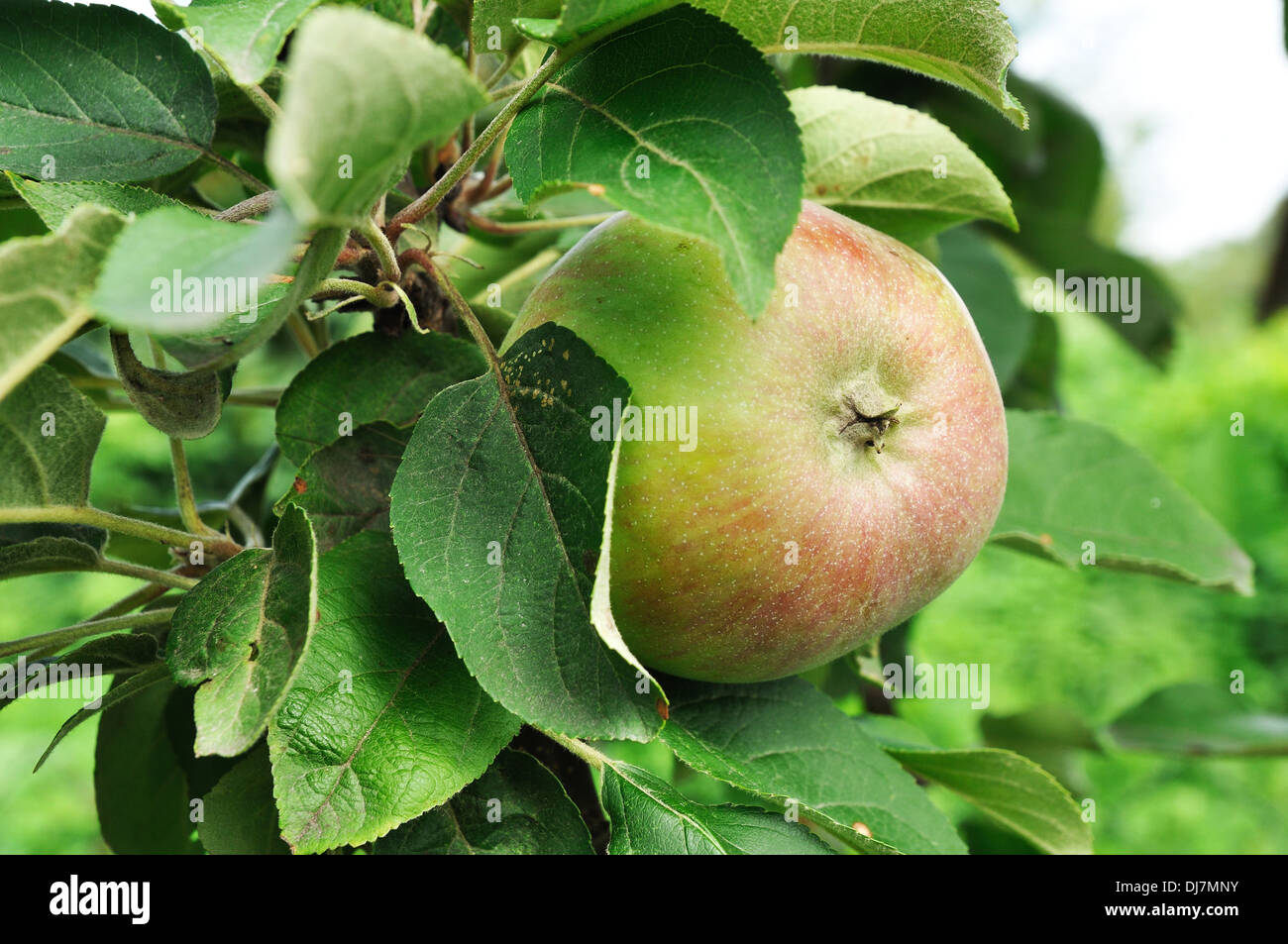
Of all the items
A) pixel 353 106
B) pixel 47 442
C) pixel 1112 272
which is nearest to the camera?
pixel 353 106

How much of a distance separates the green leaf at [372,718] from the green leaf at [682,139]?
197mm

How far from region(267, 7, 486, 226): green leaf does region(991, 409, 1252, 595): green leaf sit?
23.4 inches

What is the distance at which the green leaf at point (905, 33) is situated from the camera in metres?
0.43

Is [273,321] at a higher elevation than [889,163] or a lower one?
lower

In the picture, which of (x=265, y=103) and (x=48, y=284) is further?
(x=265, y=103)

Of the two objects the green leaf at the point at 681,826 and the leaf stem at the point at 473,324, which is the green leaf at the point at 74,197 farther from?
the green leaf at the point at 681,826

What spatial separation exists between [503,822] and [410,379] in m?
0.23

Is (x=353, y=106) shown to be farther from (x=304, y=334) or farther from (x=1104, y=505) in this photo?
(x=1104, y=505)

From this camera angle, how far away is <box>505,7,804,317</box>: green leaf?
0.37 m

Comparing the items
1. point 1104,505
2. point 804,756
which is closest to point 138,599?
point 804,756

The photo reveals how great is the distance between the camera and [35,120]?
48cm

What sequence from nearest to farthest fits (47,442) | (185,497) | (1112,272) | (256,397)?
(47,442)
(185,497)
(256,397)
(1112,272)

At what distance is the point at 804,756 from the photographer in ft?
1.81
